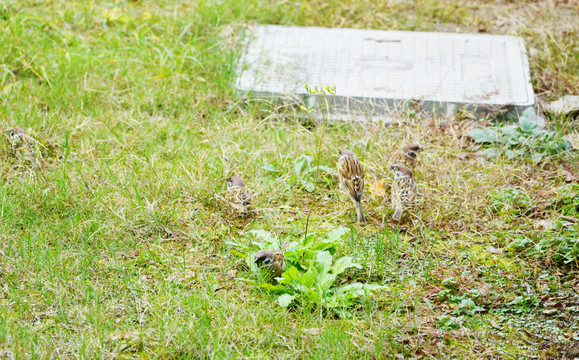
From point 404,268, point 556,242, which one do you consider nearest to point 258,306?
point 404,268

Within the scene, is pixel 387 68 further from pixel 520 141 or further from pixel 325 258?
pixel 325 258

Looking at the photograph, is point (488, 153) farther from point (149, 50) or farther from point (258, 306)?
point (149, 50)

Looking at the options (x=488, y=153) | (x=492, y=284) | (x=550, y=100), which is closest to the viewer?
(x=492, y=284)

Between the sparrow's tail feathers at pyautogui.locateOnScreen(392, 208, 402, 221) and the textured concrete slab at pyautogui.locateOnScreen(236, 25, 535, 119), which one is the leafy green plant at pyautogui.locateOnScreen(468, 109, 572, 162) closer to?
the textured concrete slab at pyautogui.locateOnScreen(236, 25, 535, 119)

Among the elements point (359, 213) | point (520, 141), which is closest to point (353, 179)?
point (359, 213)

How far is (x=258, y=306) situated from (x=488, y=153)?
3.09 meters

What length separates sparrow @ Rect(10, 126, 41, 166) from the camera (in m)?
6.07

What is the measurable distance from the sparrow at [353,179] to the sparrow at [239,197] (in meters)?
0.77

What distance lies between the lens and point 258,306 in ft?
15.1

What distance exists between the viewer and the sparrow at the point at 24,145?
607 centimetres

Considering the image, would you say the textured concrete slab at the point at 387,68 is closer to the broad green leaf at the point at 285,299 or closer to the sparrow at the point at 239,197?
the sparrow at the point at 239,197

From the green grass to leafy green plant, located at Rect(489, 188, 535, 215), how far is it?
0.04 metres

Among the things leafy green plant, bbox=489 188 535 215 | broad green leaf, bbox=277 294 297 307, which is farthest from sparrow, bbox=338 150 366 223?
broad green leaf, bbox=277 294 297 307

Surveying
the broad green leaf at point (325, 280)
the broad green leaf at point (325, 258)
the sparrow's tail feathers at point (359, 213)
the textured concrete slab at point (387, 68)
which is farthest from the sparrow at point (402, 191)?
the textured concrete slab at point (387, 68)
